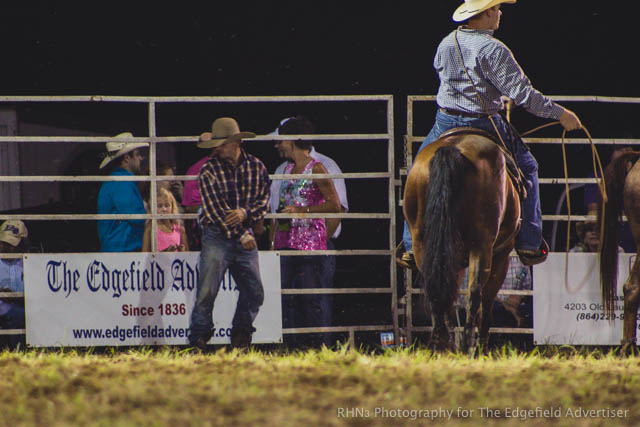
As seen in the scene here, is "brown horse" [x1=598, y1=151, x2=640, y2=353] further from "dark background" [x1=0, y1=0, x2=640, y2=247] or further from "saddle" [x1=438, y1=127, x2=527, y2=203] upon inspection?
"dark background" [x1=0, y1=0, x2=640, y2=247]

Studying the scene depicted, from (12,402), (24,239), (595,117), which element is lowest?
(12,402)

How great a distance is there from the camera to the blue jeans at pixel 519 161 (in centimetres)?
578

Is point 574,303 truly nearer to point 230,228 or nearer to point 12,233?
point 230,228

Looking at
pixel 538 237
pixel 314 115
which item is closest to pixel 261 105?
pixel 314 115

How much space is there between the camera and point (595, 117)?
9789 mm

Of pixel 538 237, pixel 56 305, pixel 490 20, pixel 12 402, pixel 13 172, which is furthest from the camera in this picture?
pixel 13 172

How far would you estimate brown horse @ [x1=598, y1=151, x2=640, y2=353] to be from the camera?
20.9 feet

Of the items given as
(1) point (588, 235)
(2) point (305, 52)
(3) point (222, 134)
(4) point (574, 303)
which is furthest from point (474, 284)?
(2) point (305, 52)

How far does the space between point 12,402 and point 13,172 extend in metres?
5.83

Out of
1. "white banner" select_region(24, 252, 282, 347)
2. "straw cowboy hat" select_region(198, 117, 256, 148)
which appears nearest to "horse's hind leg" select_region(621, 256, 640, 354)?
"white banner" select_region(24, 252, 282, 347)

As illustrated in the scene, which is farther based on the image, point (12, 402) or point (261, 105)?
point (261, 105)

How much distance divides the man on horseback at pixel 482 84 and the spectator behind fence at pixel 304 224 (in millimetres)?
1219

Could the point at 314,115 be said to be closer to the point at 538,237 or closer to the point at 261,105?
the point at 261,105

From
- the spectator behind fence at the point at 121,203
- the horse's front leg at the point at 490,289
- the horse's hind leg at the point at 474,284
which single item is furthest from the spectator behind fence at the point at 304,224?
the horse's hind leg at the point at 474,284
